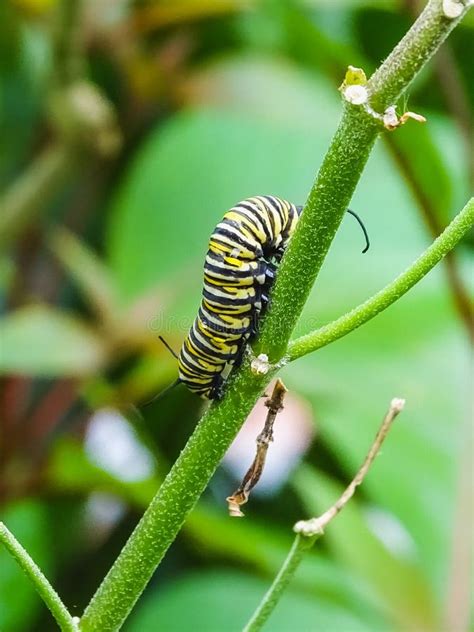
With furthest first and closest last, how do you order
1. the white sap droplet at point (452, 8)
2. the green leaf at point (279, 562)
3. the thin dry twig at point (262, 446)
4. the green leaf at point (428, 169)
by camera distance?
the green leaf at point (279, 562)
the green leaf at point (428, 169)
the thin dry twig at point (262, 446)
the white sap droplet at point (452, 8)

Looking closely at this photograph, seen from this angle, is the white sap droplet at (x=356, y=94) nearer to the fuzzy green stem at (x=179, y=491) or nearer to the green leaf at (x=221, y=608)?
the fuzzy green stem at (x=179, y=491)

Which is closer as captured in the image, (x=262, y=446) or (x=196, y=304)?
(x=262, y=446)

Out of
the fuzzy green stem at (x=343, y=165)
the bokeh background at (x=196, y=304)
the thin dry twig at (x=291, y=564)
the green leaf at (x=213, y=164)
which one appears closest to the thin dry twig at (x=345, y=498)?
the thin dry twig at (x=291, y=564)

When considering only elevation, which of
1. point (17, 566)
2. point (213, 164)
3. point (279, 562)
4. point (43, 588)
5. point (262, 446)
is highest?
point (213, 164)

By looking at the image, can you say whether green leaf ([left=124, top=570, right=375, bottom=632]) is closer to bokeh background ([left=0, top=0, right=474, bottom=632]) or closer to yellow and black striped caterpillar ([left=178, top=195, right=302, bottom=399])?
bokeh background ([left=0, top=0, right=474, bottom=632])

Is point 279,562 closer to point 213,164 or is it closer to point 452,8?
point 213,164

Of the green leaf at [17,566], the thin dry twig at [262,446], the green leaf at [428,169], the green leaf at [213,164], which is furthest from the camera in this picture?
the green leaf at [213,164]

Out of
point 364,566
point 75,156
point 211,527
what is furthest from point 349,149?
point 75,156

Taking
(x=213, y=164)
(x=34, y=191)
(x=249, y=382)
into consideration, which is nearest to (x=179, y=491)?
(x=249, y=382)
